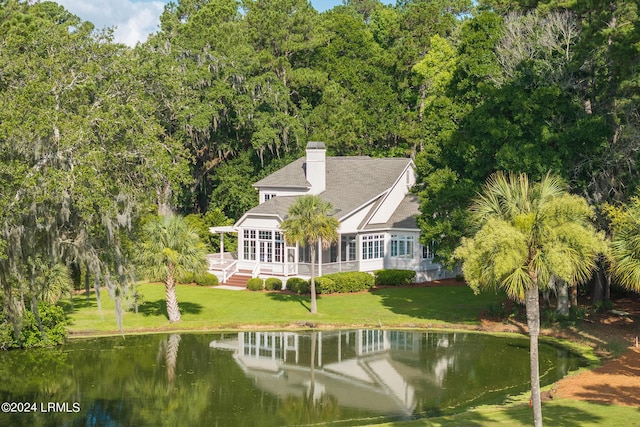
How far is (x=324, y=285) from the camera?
4447cm

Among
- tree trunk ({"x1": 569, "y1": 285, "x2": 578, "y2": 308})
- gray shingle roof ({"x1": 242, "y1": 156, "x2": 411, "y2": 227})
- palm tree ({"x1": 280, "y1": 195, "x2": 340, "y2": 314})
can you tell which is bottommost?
tree trunk ({"x1": 569, "y1": 285, "x2": 578, "y2": 308})

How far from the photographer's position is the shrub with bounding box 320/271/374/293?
4500cm

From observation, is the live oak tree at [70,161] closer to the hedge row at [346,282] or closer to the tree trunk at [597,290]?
the hedge row at [346,282]

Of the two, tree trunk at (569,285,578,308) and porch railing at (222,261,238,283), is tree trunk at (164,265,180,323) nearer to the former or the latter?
porch railing at (222,261,238,283)

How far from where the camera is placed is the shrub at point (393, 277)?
47000 millimetres

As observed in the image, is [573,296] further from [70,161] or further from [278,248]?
[70,161]

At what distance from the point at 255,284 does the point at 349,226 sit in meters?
6.52

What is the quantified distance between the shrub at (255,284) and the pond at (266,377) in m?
9.61

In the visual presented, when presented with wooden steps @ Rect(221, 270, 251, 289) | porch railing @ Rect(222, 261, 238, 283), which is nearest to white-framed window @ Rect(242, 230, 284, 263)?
porch railing @ Rect(222, 261, 238, 283)

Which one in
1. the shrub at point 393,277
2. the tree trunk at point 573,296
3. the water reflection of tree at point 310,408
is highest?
the shrub at point 393,277

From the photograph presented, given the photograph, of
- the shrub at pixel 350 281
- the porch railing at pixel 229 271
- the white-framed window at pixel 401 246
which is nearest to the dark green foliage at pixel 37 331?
the porch railing at pixel 229 271

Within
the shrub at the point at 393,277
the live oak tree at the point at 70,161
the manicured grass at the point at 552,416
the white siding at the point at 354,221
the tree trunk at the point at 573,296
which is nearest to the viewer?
the live oak tree at the point at 70,161

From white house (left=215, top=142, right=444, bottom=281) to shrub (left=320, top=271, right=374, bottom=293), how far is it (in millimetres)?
1294

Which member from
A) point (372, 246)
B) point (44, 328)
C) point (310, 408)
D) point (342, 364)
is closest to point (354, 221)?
point (372, 246)
